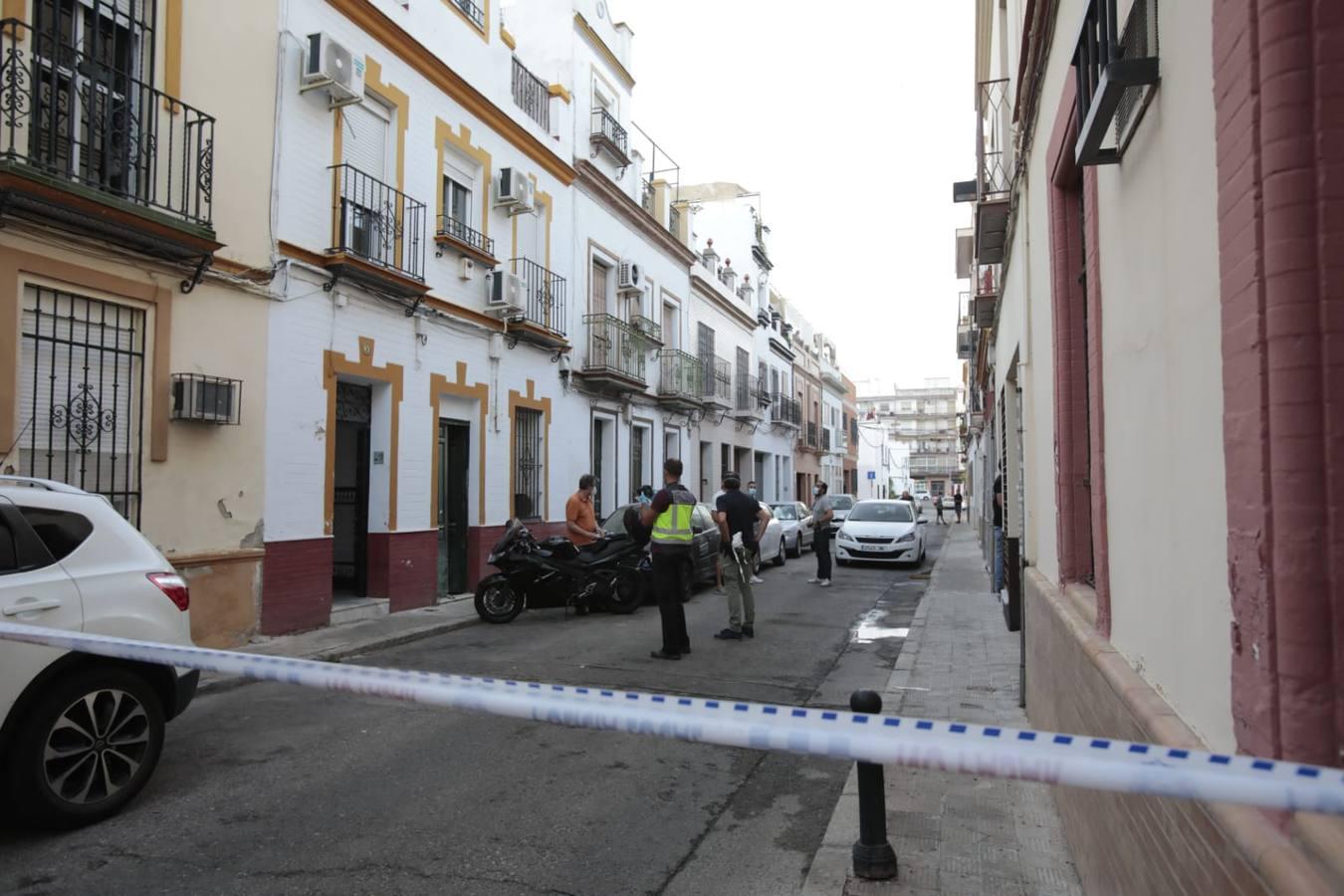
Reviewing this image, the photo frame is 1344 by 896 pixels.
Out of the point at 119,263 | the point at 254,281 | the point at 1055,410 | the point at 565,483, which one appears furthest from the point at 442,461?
the point at 1055,410

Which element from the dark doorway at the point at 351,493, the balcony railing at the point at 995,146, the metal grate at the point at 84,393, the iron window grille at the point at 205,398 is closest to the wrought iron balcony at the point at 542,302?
the dark doorway at the point at 351,493

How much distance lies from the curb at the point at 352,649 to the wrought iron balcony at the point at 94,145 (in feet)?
12.9

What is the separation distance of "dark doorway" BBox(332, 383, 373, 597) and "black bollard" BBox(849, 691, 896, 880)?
8.43 m

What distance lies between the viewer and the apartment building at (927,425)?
10619 centimetres

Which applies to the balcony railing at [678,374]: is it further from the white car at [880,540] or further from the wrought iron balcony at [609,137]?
the white car at [880,540]

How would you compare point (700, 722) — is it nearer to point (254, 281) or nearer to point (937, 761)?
point (937, 761)

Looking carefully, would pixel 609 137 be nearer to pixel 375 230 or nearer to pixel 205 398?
pixel 375 230

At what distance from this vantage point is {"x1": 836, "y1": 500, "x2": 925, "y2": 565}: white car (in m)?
17.9

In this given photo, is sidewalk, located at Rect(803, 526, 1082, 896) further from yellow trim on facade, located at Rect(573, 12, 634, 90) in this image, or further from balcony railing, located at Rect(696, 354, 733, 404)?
balcony railing, located at Rect(696, 354, 733, 404)

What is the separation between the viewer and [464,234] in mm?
12953

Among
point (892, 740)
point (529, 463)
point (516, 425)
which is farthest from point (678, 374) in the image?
point (892, 740)

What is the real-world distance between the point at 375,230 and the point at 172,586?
724cm

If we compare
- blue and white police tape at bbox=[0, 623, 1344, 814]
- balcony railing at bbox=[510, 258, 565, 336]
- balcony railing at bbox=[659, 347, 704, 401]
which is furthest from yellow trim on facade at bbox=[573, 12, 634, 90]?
blue and white police tape at bbox=[0, 623, 1344, 814]

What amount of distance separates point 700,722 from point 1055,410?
3.42 meters
